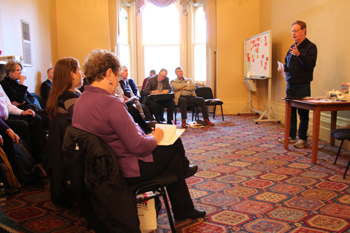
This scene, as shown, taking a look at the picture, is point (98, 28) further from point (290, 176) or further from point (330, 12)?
point (290, 176)

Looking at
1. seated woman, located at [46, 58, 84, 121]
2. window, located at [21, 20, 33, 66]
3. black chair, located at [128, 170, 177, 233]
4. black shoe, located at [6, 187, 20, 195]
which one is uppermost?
window, located at [21, 20, 33, 66]

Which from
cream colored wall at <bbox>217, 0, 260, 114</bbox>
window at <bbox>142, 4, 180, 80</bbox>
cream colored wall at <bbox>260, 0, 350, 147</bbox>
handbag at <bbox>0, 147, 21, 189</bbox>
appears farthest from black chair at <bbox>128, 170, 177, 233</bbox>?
window at <bbox>142, 4, 180, 80</bbox>

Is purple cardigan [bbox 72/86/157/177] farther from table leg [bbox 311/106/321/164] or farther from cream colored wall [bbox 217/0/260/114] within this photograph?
cream colored wall [bbox 217/0/260/114]

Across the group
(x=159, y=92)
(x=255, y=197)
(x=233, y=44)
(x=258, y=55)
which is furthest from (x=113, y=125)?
(x=233, y=44)

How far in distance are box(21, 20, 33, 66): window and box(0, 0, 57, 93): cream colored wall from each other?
4.4 inches

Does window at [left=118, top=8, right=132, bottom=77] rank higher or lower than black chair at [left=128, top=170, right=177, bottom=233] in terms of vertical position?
higher

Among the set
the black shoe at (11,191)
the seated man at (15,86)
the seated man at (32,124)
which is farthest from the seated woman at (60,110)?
the seated man at (15,86)

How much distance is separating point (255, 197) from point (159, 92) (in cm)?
416

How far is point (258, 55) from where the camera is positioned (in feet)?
22.0

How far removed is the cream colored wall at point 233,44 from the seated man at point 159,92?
6.76 feet

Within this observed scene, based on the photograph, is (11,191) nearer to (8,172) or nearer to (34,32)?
(8,172)

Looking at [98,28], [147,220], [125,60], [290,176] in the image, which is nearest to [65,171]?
[147,220]

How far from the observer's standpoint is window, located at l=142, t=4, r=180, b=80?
29.5 ft

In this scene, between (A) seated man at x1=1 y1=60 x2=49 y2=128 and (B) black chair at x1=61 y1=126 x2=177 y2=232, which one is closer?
(B) black chair at x1=61 y1=126 x2=177 y2=232
